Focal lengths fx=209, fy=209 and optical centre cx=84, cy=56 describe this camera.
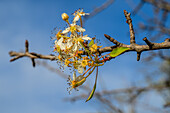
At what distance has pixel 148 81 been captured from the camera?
330 inches

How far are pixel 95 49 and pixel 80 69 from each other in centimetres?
16

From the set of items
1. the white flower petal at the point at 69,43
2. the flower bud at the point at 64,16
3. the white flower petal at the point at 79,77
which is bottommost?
the white flower petal at the point at 79,77

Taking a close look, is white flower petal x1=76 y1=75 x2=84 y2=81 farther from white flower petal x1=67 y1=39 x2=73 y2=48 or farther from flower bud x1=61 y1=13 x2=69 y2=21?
flower bud x1=61 y1=13 x2=69 y2=21

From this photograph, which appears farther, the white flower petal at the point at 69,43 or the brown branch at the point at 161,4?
the brown branch at the point at 161,4

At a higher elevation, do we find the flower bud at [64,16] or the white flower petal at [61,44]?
the flower bud at [64,16]

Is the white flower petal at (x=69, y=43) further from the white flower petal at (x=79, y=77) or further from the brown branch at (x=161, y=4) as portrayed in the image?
the brown branch at (x=161, y=4)

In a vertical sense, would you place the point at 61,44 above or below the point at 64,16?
below

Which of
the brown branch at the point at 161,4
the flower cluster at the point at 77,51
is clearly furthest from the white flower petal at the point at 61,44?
the brown branch at the point at 161,4

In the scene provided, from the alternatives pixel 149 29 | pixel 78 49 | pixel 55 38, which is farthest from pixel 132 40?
pixel 149 29

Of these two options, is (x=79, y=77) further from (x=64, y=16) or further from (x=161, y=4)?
(x=161, y=4)

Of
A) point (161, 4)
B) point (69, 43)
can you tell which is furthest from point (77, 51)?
point (161, 4)

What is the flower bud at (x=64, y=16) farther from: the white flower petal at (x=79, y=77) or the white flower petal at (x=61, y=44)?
the white flower petal at (x=79, y=77)

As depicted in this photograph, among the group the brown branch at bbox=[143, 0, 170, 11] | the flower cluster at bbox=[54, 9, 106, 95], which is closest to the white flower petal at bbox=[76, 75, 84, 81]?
the flower cluster at bbox=[54, 9, 106, 95]

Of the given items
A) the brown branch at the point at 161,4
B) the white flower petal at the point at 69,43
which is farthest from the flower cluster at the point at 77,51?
the brown branch at the point at 161,4
